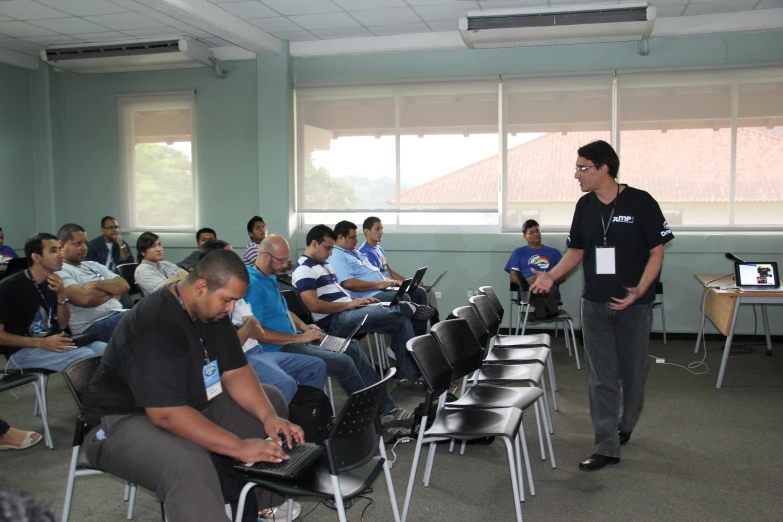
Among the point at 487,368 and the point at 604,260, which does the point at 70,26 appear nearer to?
the point at 487,368

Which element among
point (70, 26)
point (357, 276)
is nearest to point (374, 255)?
point (357, 276)

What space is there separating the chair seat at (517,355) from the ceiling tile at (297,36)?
14.7 ft

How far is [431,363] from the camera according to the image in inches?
117

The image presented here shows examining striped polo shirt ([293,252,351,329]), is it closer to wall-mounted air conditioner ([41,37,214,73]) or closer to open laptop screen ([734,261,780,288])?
open laptop screen ([734,261,780,288])

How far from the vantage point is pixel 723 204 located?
6.88m

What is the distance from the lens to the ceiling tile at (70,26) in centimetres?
655

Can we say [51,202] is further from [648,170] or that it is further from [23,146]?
[648,170]

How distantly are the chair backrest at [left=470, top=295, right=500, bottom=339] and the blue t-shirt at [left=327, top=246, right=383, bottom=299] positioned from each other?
1559 mm

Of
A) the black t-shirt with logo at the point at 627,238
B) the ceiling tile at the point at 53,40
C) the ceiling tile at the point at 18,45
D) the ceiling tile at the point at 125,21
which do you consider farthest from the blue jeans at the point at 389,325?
the ceiling tile at the point at 18,45

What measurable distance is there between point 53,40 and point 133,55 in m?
0.86

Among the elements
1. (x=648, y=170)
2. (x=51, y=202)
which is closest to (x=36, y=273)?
(x=51, y=202)

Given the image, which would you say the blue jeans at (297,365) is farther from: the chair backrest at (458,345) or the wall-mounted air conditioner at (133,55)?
the wall-mounted air conditioner at (133,55)

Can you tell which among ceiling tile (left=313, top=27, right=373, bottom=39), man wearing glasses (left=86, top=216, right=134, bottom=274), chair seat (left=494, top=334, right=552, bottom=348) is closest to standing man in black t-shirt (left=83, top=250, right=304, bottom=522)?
chair seat (left=494, top=334, right=552, bottom=348)

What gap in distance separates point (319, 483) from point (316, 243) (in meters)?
2.52
